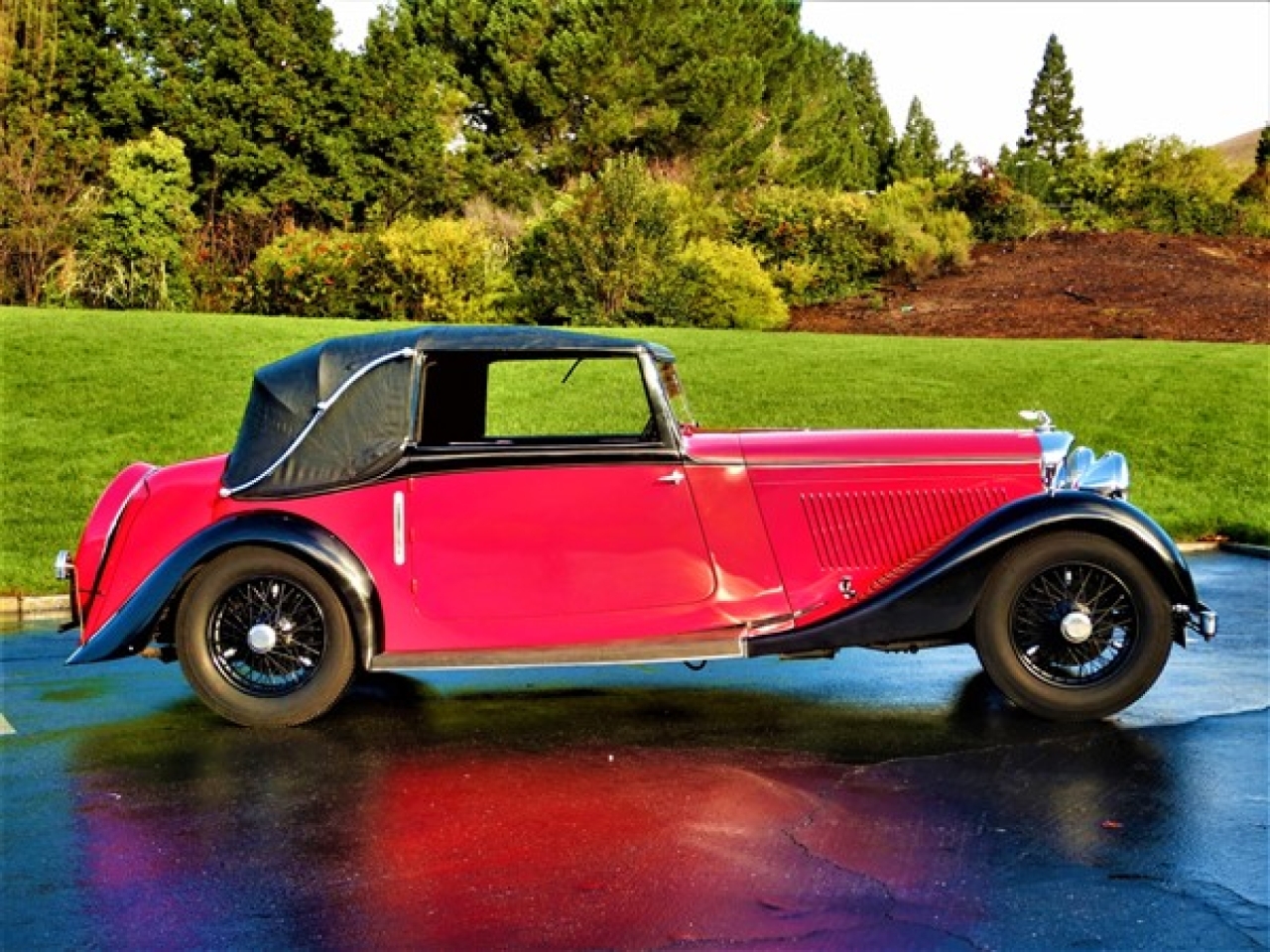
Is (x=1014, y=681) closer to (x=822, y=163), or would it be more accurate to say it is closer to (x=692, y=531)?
(x=692, y=531)

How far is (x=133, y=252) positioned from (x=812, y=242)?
558 inches

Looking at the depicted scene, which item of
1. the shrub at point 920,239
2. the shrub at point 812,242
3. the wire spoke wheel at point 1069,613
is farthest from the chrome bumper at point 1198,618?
the shrub at point 920,239

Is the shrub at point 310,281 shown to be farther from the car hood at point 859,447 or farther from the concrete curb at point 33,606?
the car hood at point 859,447

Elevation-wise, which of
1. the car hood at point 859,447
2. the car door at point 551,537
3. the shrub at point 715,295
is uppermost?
the shrub at point 715,295

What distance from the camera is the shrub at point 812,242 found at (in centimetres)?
2894

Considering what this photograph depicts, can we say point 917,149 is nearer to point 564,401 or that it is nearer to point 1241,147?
point 564,401

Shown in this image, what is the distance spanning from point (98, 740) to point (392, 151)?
37.8 metres

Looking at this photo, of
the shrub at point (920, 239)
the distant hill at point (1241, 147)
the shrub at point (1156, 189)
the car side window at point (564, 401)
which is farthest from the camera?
the distant hill at point (1241, 147)

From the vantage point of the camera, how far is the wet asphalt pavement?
3826 millimetres

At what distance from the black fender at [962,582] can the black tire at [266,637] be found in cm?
181

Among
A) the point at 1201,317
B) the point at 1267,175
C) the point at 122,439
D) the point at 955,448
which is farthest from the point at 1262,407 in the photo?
the point at 1267,175

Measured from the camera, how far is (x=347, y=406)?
6172mm

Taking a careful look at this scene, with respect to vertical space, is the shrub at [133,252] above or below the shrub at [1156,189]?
below

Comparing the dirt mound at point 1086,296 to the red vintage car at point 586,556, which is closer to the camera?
the red vintage car at point 586,556
